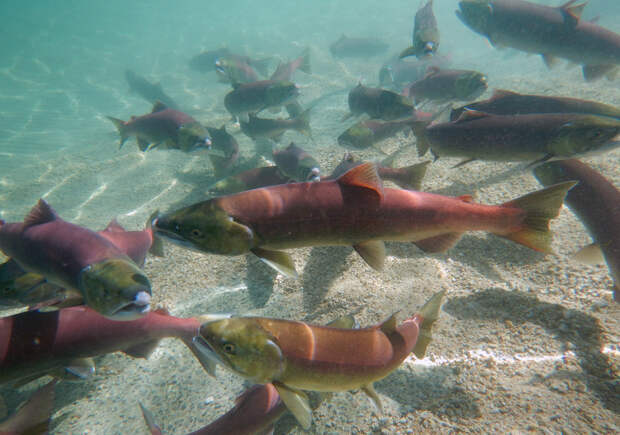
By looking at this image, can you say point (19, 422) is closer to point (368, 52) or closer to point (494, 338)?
point (494, 338)

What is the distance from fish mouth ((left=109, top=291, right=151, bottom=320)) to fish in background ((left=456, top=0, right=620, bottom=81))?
757cm

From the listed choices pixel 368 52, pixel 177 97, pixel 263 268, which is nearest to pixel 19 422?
pixel 263 268

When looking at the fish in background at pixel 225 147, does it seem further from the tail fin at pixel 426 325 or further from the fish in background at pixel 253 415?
the tail fin at pixel 426 325

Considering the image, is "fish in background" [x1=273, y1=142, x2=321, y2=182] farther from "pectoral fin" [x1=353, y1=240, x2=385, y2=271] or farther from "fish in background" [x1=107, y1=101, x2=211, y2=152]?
"pectoral fin" [x1=353, y1=240, x2=385, y2=271]

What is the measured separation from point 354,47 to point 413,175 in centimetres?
1735

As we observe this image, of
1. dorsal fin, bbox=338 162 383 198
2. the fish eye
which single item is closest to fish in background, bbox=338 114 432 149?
dorsal fin, bbox=338 162 383 198

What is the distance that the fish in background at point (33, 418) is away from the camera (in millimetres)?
2029

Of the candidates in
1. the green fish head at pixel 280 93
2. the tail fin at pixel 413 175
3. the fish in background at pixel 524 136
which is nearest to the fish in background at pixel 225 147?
the green fish head at pixel 280 93

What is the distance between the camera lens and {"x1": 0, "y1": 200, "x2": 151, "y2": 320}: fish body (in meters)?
2.19

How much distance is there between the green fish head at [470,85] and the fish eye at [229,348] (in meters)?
6.00

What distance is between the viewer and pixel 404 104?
5449mm

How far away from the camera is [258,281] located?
353cm

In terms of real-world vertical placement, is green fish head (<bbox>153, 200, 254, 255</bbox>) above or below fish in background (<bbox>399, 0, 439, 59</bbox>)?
below

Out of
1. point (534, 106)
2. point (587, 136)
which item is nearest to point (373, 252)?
point (587, 136)
